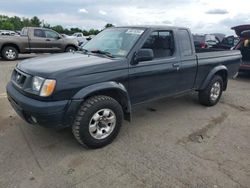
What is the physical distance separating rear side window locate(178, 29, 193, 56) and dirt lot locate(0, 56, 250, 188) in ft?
4.13

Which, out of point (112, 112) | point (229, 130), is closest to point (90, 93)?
point (112, 112)

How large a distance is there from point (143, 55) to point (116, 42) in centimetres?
64

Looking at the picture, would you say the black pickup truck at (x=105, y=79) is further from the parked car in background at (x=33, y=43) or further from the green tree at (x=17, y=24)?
the green tree at (x=17, y=24)

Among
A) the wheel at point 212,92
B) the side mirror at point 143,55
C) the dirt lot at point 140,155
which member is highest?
the side mirror at point 143,55

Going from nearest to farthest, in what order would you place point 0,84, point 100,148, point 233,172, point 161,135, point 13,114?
1. point 233,172
2. point 100,148
3. point 161,135
4. point 13,114
5. point 0,84

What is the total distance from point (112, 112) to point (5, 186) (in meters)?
1.65

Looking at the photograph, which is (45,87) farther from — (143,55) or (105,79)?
(143,55)

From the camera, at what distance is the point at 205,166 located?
345 cm

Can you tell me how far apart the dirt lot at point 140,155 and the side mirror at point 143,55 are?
4.02ft

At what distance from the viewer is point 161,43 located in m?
4.72

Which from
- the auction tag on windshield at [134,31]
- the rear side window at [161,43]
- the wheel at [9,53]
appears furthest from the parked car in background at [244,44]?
the wheel at [9,53]

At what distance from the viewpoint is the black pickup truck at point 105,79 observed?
3.40 meters

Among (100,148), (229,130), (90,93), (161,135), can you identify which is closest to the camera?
(90,93)

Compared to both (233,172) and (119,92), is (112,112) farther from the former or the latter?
(233,172)
